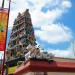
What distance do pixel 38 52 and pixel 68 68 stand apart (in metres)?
3.21

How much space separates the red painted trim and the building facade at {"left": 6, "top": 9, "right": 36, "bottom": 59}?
39.4 m

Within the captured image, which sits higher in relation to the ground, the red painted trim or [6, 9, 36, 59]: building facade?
[6, 9, 36, 59]: building facade

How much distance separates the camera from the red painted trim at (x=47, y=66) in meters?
22.0

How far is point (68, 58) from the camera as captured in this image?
25.5 m

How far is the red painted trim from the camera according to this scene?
867 inches

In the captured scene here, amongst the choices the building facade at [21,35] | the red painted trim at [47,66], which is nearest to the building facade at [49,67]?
the red painted trim at [47,66]

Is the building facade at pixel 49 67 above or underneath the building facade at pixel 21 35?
underneath

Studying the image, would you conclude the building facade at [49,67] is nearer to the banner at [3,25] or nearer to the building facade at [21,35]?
the banner at [3,25]

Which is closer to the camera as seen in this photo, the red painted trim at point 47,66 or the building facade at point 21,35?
the red painted trim at point 47,66

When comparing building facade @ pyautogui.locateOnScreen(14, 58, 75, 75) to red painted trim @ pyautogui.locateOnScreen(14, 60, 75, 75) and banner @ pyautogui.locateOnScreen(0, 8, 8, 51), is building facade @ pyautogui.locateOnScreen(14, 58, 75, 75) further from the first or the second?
banner @ pyautogui.locateOnScreen(0, 8, 8, 51)

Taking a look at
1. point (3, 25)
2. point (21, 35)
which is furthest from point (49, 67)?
point (21, 35)

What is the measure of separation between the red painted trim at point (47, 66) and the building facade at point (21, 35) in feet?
129

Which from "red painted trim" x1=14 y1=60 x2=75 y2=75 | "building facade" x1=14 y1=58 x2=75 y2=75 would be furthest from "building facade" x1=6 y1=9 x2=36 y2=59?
"red painted trim" x1=14 y1=60 x2=75 y2=75

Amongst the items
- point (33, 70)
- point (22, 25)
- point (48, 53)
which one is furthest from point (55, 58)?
point (22, 25)
